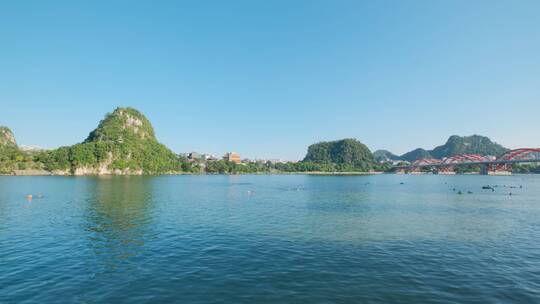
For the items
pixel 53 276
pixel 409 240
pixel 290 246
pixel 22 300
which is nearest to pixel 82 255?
pixel 53 276

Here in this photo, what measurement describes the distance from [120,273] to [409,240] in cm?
2547

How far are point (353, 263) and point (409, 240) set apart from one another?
34.5ft

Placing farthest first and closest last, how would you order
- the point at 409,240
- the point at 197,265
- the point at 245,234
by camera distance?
the point at 245,234 < the point at 409,240 < the point at 197,265

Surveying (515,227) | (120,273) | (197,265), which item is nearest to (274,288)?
(197,265)

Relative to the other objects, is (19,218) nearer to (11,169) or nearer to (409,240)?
(409,240)

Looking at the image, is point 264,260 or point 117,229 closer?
point 264,260

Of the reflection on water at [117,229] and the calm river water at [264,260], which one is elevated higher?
the reflection on water at [117,229]

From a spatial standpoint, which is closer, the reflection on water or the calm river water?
the calm river water

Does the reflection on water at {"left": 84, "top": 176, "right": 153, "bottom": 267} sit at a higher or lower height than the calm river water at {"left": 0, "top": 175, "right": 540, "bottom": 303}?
higher

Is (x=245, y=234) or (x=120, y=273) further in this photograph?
(x=245, y=234)

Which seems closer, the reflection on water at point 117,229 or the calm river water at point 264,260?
the calm river water at point 264,260

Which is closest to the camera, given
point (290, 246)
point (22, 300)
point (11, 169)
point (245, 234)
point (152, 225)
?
point (22, 300)

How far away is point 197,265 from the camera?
20.7 metres

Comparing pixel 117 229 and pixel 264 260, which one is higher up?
pixel 117 229
